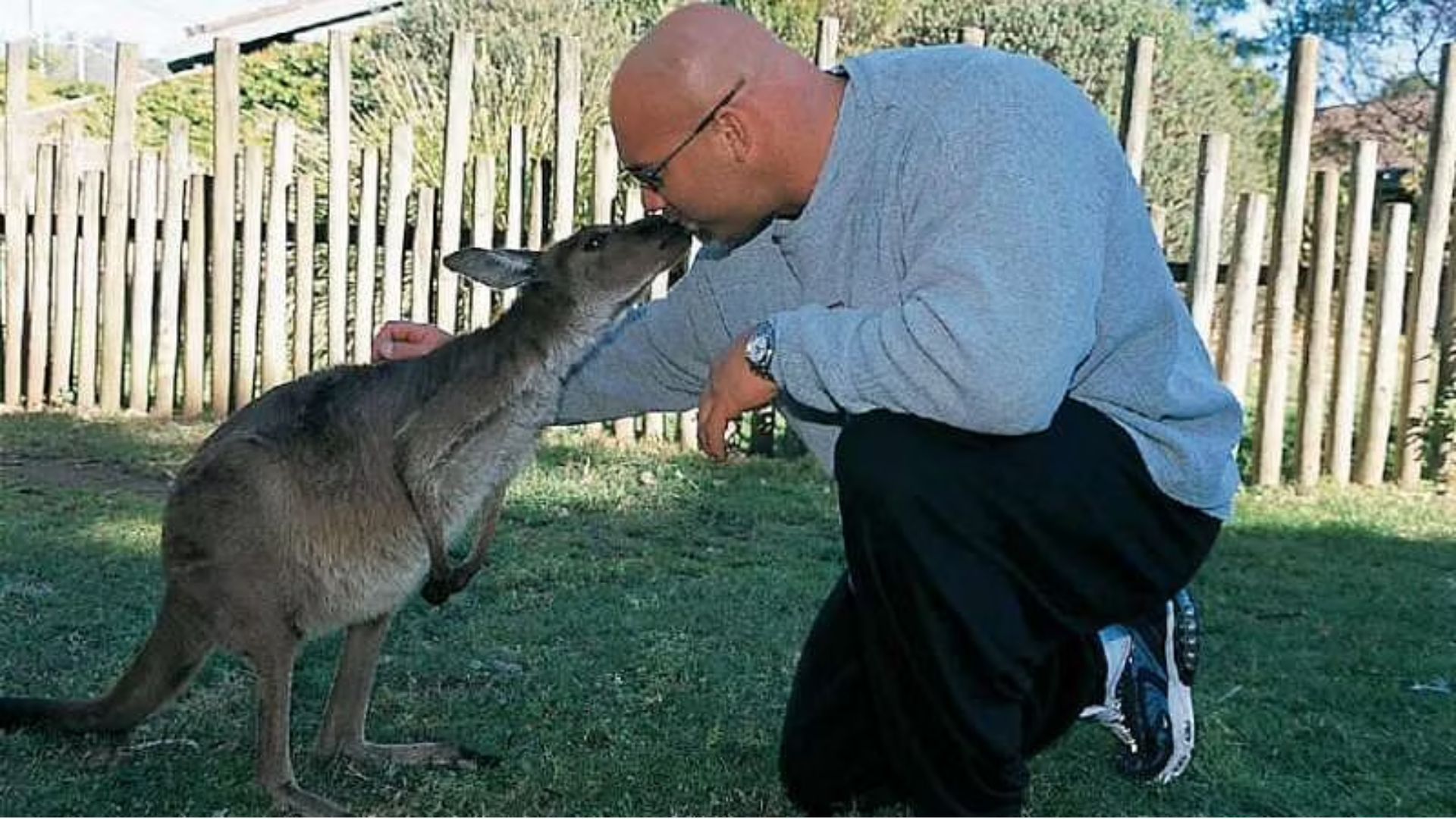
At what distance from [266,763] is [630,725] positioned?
880 millimetres

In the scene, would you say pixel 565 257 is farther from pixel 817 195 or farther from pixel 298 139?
pixel 298 139

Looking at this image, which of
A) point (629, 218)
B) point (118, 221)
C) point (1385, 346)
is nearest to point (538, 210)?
point (629, 218)

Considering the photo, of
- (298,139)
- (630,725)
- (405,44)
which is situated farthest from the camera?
(405,44)

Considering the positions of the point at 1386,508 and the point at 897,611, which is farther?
the point at 1386,508

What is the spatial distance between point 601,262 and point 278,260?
5199mm

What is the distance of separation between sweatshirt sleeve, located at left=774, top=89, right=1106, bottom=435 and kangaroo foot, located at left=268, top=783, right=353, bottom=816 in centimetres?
136

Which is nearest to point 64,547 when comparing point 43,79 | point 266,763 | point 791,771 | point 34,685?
point 34,685

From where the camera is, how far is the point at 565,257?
12.5 feet

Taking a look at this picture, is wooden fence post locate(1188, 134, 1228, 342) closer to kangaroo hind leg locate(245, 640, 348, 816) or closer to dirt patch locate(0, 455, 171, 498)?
dirt patch locate(0, 455, 171, 498)

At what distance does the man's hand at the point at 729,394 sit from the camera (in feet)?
A: 9.09

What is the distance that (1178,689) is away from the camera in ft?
11.6

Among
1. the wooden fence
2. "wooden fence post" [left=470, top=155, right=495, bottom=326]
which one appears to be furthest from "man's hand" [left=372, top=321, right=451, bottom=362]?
"wooden fence post" [left=470, top=155, right=495, bottom=326]

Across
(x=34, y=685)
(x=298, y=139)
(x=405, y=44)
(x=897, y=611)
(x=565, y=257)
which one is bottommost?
(x=34, y=685)

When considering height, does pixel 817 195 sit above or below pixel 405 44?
below
